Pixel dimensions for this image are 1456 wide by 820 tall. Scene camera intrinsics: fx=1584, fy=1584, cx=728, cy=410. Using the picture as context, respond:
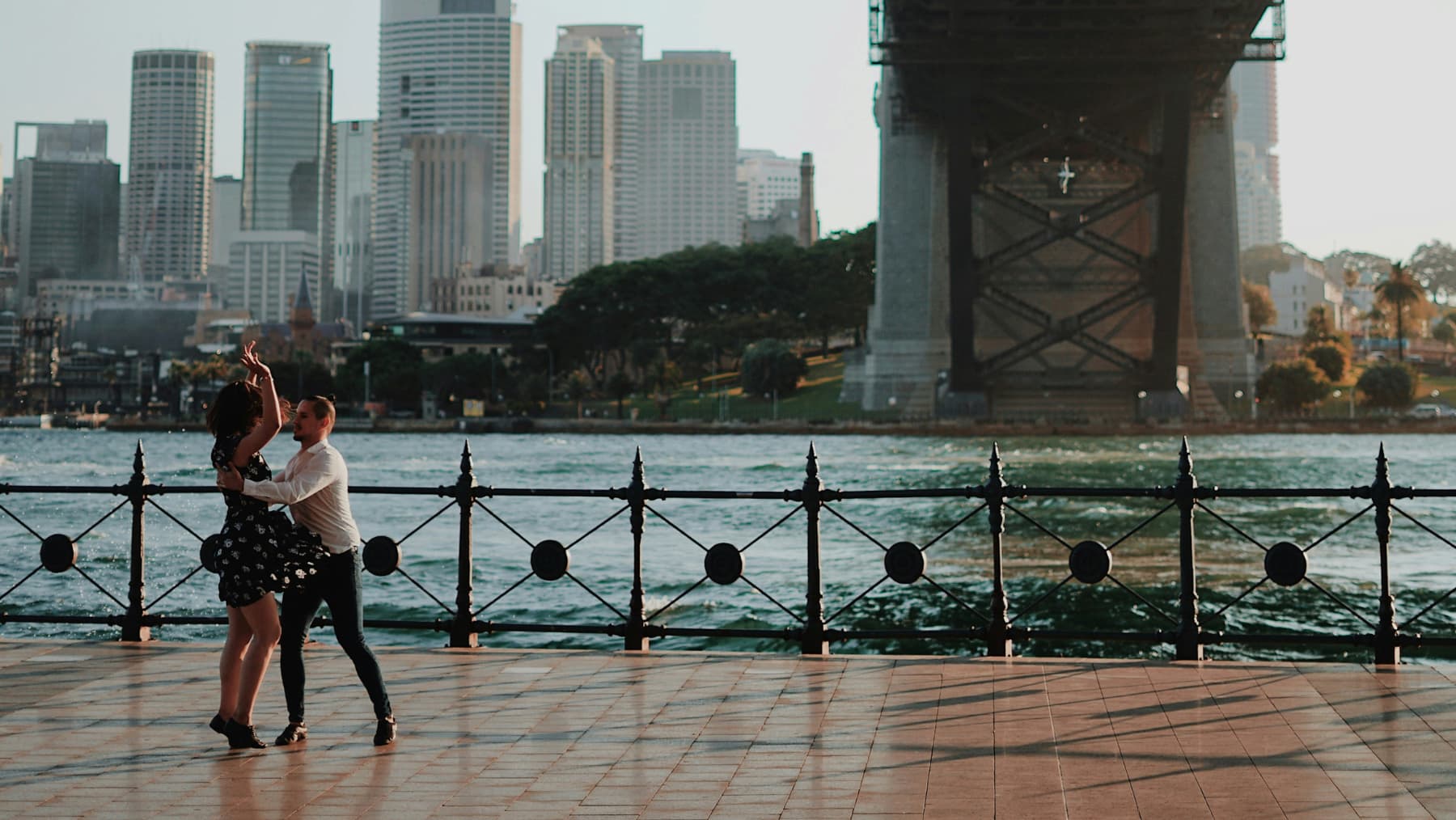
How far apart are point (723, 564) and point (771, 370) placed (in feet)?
331

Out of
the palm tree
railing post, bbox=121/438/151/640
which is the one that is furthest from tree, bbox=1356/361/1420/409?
railing post, bbox=121/438/151/640

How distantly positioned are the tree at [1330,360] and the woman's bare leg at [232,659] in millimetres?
109268

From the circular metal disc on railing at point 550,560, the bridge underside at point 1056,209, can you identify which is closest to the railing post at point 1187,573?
the circular metal disc on railing at point 550,560

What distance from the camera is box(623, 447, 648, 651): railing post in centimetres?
948

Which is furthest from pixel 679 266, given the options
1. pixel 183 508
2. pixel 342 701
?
pixel 342 701

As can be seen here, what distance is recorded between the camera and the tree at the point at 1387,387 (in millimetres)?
108375

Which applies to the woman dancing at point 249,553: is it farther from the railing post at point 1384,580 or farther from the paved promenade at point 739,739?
the railing post at point 1384,580

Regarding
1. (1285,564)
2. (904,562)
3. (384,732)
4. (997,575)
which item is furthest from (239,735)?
(1285,564)

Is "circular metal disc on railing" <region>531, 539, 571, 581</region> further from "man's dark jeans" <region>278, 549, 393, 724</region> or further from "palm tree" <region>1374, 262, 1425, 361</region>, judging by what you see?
"palm tree" <region>1374, 262, 1425, 361</region>

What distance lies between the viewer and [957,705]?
7.87 m

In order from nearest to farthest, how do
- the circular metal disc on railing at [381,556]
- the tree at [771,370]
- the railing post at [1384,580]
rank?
the railing post at [1384,580] < the circular metal disc on railing at [381,556] < the tree at [771,370]

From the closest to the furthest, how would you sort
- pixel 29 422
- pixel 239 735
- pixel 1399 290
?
1. pixel 239 735
2. pixel 1399 290
3. pixel 29 422

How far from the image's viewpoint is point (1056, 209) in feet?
260

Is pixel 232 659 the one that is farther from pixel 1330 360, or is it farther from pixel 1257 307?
pixel 1257 307
